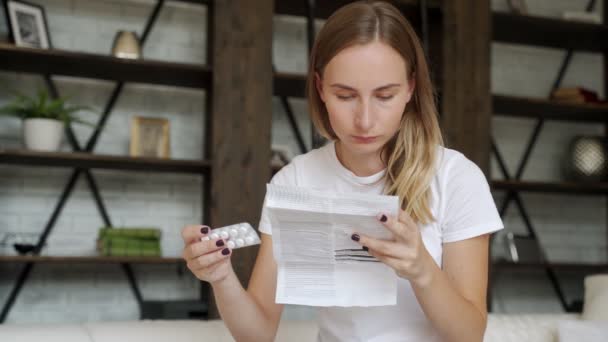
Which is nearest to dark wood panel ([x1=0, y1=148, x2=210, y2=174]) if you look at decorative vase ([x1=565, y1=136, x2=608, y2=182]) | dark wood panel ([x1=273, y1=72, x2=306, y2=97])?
dark wood panel ([x1=273, y1=72, x2=306, y2=97])

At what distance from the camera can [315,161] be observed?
5.04 ft

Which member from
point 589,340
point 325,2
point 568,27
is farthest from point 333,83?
point 568,27

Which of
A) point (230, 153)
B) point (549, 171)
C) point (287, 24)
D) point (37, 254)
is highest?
point (287, 24)

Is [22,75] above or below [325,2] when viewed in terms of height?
below

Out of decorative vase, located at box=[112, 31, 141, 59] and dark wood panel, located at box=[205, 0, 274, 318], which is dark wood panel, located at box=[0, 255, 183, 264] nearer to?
dark wood panel, located at box=[205, 0, 274, 318]

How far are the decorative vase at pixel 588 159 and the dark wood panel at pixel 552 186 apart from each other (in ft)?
0.24

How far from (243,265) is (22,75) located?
1401mm

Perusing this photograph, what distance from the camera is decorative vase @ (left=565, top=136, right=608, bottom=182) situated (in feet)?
12.6

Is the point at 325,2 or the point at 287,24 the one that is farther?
the point at 287,24

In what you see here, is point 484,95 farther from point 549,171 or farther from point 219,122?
point 219,122

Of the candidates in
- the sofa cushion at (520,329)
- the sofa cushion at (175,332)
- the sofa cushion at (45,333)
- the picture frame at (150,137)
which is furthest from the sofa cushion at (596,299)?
the picture frame at (150,137)

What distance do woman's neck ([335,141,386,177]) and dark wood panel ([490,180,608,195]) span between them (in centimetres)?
225

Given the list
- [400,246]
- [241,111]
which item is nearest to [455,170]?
[400,246]

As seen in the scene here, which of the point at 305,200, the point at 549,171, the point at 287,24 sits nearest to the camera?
the point at 305,200
